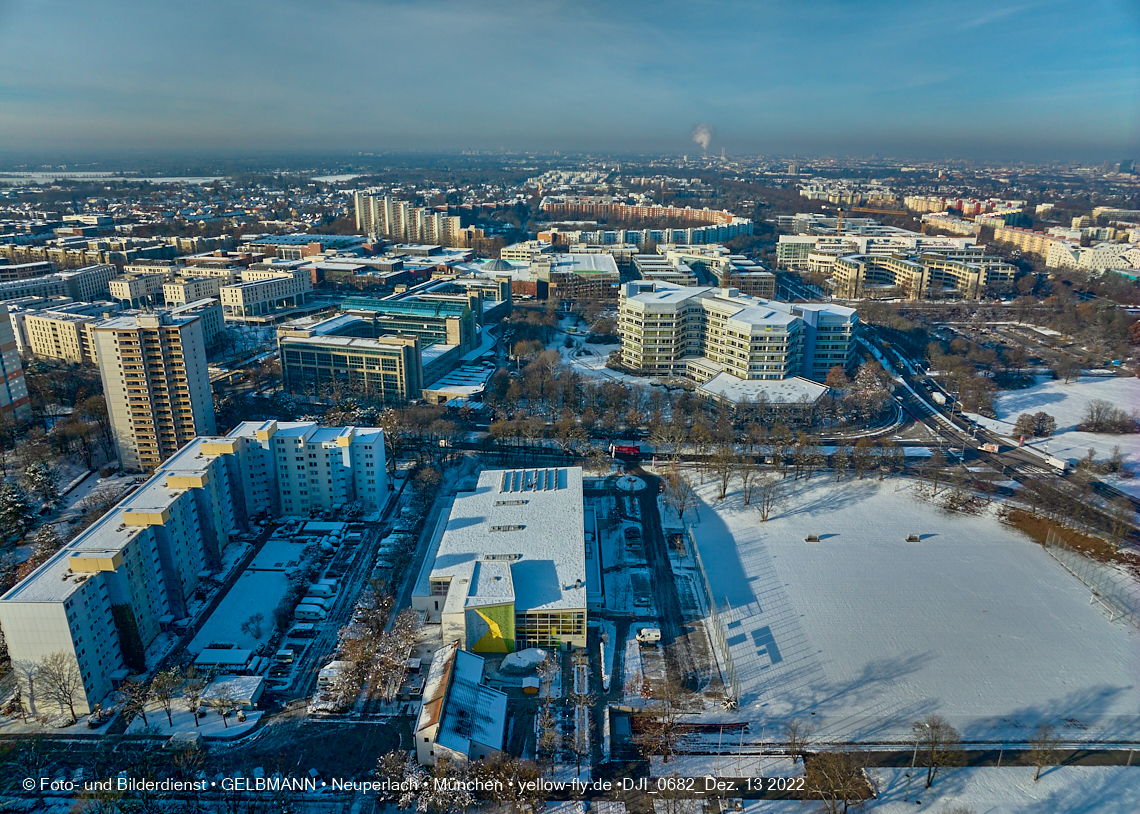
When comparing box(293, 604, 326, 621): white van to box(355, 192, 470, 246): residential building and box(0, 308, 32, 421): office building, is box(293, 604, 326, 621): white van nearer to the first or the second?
box(0, 308, 32, 421): office building

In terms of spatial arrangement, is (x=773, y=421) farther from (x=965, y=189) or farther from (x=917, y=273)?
(x=965, y=189)

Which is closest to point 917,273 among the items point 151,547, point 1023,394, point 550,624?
point 1023,394

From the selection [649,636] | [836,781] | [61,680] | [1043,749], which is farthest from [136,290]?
[1043,749]

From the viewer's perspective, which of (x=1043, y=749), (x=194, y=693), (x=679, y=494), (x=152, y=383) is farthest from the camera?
(x=152, y=383)

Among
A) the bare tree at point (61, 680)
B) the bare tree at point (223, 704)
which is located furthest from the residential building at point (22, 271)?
the bare tree at point (223, 704)

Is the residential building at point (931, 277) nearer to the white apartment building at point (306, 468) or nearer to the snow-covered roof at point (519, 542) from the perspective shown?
the snow-covered roof at point (519, 542)

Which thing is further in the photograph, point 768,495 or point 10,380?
point 10,380

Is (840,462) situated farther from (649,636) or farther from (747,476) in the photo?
(649,636)
